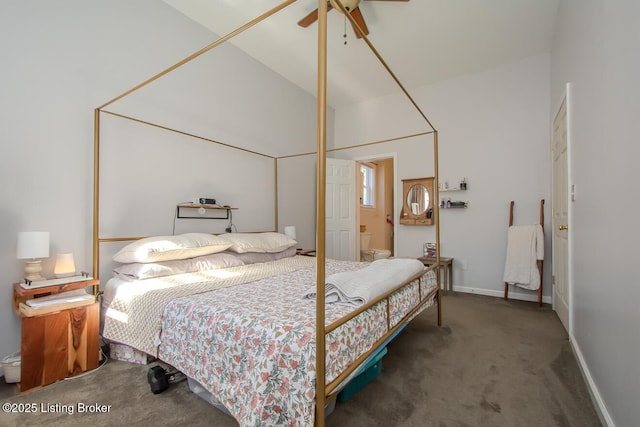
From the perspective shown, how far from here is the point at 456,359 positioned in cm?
212

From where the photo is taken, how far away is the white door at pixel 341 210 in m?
4.77

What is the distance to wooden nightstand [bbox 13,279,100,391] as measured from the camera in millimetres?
1711

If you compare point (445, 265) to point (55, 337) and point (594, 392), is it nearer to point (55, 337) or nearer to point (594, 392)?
point (594, 392)

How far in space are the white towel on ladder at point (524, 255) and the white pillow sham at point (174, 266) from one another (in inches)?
129

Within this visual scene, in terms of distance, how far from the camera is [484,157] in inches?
156

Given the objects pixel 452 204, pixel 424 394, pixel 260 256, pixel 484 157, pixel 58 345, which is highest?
pixel 484 157

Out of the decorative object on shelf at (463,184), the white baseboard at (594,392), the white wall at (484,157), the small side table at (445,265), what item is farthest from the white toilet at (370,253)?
the white baseboard at (594,392)

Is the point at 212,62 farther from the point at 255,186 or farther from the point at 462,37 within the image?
the point at 462,37

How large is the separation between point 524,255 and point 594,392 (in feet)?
7.07

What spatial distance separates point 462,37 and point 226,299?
3.75 m

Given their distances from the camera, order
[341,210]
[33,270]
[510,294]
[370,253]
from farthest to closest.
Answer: [370,253] → [341,210] → [510,294] → [33,270]

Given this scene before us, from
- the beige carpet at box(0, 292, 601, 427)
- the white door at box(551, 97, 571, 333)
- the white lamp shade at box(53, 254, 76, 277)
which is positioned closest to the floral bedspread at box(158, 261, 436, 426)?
the beige carpet at box(0, 292, 601, 427)

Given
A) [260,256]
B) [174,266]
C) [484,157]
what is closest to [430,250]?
[484,157]

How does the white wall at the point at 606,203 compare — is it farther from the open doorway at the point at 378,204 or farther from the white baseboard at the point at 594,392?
the open doorway at the point at 378,204
